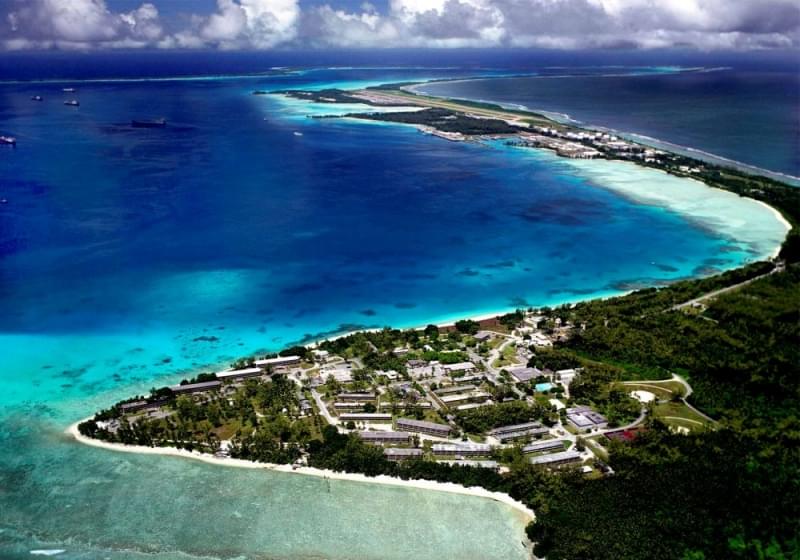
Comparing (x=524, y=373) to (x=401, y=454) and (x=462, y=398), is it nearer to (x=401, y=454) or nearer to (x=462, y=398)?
(x=462, y=398)

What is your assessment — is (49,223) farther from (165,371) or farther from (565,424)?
(565,424)

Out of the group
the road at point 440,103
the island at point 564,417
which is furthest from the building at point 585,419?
the road at point 440,103

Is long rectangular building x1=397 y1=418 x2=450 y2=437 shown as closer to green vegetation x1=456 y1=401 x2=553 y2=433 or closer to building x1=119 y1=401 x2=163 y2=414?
green vegetation x1=456 y1=401 x2=553 y2=433

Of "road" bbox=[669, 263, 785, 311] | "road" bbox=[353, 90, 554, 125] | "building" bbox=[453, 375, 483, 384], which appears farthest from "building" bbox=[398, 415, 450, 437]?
"road" bbox=[353, 90, 554, 125]

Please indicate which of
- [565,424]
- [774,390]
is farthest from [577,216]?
[565,424]

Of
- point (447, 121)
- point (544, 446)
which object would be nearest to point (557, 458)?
point (544, 446)

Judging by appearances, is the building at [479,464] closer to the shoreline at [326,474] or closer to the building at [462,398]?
the shoreline at [326,474]
